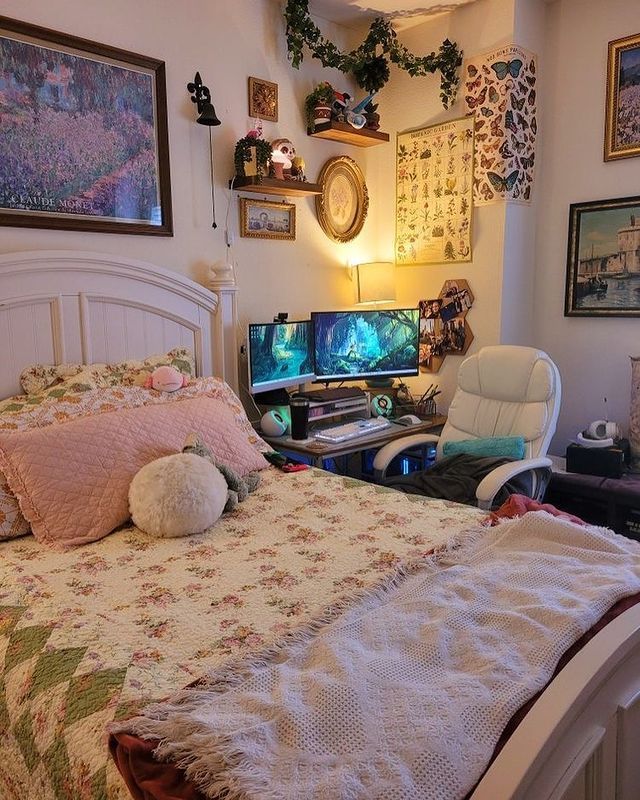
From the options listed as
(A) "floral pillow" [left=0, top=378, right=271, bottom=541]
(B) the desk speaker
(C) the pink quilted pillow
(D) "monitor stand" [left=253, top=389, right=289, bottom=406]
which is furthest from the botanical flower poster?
(C) the pink quilted pillow

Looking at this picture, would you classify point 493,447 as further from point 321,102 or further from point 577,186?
point 321,102

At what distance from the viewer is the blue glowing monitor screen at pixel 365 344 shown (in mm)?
3480

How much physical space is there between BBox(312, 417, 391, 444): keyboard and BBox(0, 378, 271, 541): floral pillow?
16.8 inches

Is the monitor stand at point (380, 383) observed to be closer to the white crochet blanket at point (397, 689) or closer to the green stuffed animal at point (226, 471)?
the green stuffed animal at point (226, 471)

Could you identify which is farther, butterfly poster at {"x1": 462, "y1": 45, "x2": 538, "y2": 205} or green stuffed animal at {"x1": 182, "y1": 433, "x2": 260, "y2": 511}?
butterfly poster at {"x1": 462, "y1": 45, "x2": 538, "y2": 205}

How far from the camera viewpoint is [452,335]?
3748 mm

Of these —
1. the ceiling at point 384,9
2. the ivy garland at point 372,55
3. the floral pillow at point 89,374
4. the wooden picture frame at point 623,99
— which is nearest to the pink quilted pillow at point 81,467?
the floral pillow at point 89,374

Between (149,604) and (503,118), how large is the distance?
297 centimetres

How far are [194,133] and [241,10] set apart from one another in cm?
69

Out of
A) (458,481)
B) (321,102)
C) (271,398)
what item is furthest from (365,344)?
(321,102)

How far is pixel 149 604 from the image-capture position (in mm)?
1536

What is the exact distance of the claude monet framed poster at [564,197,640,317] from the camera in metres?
3.29

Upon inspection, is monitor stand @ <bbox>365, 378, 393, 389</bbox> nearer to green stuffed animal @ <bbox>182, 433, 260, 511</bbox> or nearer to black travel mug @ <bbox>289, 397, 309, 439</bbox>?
black travel mug @ <bbox>289, 397, 309, 439</bbox>

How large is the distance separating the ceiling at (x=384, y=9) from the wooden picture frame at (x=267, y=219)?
106cm
